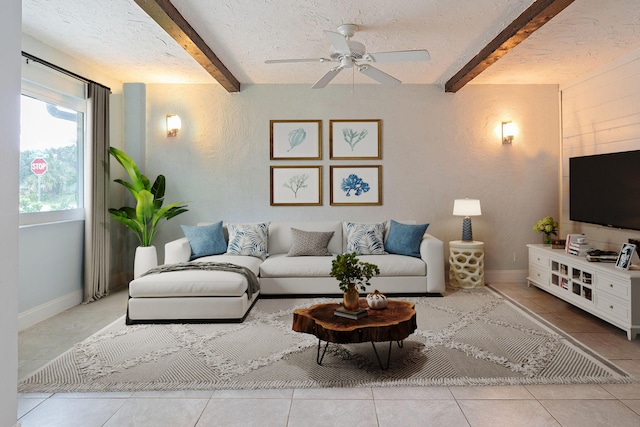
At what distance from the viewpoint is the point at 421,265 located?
15.6ft

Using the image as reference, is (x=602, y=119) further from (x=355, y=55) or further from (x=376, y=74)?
(x=355, y=55)

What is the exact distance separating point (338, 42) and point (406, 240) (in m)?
2.55

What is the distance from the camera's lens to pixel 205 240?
5.00 meters

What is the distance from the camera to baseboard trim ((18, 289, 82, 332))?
387 centimetres

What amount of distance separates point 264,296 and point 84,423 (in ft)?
8.54

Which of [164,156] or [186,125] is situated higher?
[186,125]

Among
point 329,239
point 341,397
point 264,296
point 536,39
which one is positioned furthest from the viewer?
point 329,239

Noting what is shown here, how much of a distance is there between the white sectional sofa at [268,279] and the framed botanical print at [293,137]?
0.97 metres

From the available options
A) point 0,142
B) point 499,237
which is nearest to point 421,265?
point 499,237

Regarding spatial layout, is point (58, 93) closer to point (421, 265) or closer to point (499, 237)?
point (421, 265)

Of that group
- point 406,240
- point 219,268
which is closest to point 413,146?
point 406,240

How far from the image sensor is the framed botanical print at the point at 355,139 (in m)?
5.71

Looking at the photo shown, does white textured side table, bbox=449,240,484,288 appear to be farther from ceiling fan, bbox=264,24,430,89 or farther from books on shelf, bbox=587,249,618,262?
ceiling fan, bbox=264,24,430,89

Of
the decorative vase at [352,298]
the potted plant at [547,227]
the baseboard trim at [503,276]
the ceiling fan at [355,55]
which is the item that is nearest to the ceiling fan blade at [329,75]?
the ceiling fan at [355,55]
